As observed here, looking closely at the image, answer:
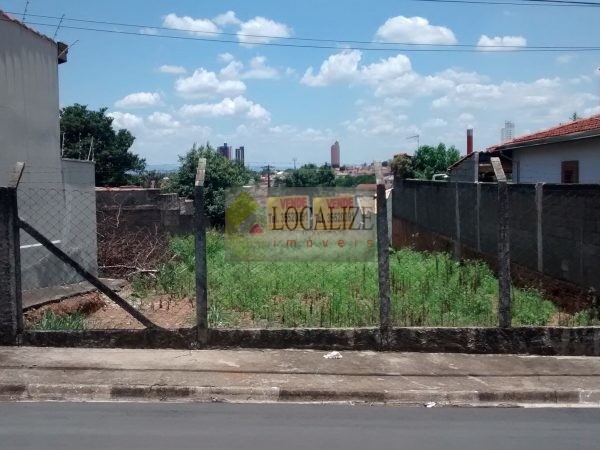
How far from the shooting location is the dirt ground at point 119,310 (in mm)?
9641

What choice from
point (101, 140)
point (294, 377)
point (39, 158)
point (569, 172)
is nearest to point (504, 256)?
point (294, 377)

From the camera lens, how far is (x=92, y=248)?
13031mm

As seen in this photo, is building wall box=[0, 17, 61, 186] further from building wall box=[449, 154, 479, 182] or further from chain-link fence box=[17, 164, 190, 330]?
building wall box=[449, 154, 479, 182]

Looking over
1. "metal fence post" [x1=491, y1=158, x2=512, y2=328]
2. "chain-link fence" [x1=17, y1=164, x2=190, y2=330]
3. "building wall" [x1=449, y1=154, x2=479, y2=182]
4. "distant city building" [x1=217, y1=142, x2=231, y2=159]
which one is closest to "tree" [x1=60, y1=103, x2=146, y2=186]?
"distant city building" [x1=217, y1=142, x2=231, y2=159]

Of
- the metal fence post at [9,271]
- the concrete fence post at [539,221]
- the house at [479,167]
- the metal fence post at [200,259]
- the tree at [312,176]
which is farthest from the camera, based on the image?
the tree at [312,176]

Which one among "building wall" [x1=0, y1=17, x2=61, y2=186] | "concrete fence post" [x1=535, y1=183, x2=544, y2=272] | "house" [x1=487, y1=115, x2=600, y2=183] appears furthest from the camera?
"house" [x1=487, y1=115, x2=600, y2=183]

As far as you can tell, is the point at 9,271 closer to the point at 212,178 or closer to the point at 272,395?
the point at 272,395

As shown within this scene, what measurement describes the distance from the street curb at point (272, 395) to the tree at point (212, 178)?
63.4 feet

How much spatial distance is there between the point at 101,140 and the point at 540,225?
1398 inches

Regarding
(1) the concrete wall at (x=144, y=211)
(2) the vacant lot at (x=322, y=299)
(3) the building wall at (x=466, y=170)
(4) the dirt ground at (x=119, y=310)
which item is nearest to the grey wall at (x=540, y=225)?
(2) the vacant lot at (x=322, y=299)

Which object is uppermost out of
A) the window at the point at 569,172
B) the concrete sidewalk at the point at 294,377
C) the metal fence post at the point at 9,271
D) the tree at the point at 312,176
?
the tree at the point at 312,176

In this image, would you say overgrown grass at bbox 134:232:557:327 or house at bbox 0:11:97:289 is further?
house at bbox 0:11:97:289

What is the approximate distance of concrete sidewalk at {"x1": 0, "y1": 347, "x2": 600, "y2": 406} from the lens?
6285 mm

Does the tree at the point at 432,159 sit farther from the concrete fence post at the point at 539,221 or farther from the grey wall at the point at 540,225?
the concrete fence post at the point at 539,221
